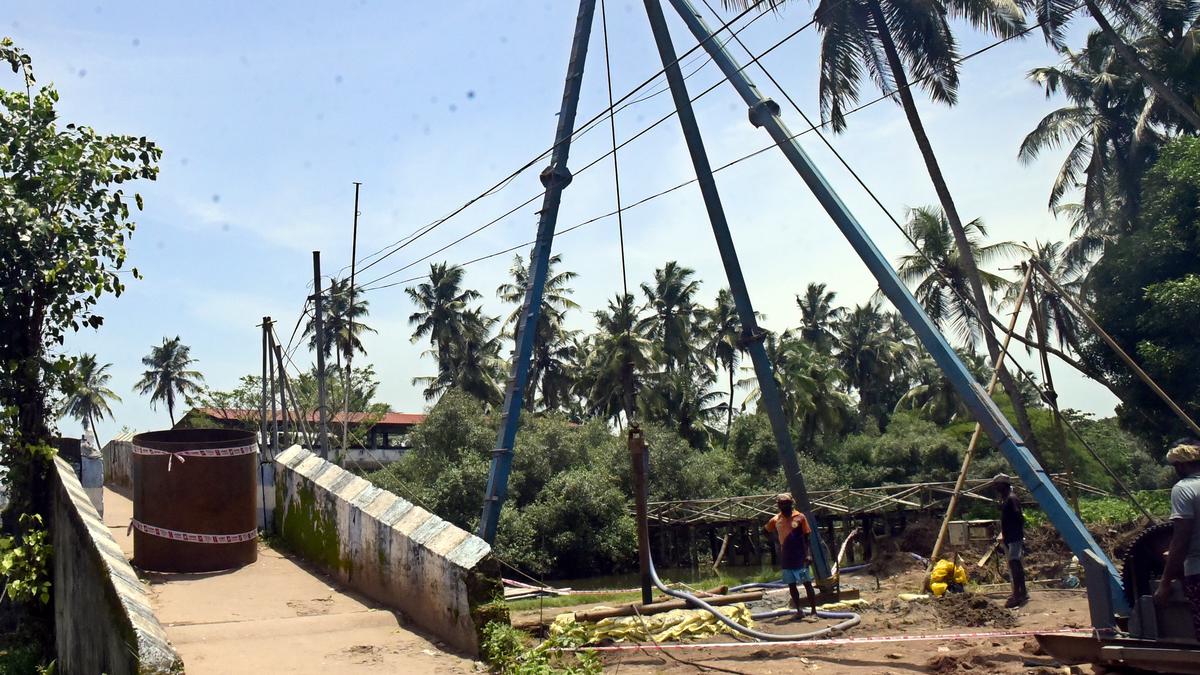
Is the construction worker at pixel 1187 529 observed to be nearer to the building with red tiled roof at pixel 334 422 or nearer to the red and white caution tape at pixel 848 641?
the red and white caution tape at pixel 848 641

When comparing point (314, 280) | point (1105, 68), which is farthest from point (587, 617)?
point (1105, 68)

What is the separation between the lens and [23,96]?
9.69 m

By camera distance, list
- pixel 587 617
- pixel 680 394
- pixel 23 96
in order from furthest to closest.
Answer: pixel 680 394
pixel 587 617
pixel 23 96

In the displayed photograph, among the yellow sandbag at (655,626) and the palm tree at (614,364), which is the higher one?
the palm tree at (614,364)

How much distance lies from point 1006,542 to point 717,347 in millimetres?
41889

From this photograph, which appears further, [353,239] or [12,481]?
[353,239]

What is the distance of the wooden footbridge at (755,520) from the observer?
111ft

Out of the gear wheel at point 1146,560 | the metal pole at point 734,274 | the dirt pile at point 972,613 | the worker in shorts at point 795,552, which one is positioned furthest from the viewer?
the metal pole at point 734,274

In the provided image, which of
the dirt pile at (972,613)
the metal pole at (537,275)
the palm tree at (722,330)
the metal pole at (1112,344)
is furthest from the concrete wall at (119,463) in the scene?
the palm tree at (722,330)

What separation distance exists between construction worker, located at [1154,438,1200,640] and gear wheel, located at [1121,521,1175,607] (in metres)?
0.56

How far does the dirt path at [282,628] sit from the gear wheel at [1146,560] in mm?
4863

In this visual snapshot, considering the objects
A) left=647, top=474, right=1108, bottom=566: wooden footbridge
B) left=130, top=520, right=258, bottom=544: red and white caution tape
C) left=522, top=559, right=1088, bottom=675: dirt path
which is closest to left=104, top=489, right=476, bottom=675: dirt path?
left=130, top=520, right=258, bottom=544: red and white caution tape

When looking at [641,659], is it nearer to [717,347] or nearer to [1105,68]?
[1105,68]

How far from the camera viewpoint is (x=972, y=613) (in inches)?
460
